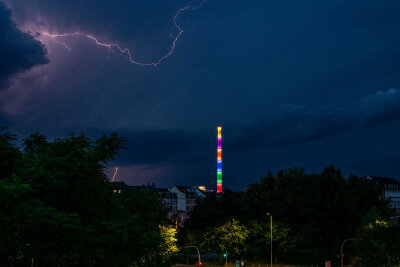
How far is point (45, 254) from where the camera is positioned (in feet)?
58.4

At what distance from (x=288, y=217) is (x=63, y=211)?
5830 cm

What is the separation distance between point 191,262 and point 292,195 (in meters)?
21.8

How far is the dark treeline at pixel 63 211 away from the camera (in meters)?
17.1

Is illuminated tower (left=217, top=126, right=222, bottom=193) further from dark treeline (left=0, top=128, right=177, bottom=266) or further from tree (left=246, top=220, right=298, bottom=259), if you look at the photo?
dark treeline (left=0, top=128, right=177, bottom=266)

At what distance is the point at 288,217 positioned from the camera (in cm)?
7256

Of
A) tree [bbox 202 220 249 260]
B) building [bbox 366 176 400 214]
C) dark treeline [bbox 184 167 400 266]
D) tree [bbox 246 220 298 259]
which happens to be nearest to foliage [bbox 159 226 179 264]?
tree [bbox 202 220 249 260]

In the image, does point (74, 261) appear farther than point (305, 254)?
No

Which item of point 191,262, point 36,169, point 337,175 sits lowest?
point 191,262

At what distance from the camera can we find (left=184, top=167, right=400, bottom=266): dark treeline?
67.2 m

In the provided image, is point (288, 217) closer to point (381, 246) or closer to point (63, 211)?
point (381, 246)

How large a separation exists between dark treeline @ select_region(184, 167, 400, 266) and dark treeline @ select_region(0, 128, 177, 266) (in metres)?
49.0

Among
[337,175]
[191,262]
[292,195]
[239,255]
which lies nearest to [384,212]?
[337,175]

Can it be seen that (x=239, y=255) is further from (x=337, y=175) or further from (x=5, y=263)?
(x=5, y=263)

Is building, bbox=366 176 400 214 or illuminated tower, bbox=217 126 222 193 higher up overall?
illuminated tower, bbox=217 126 222 193
